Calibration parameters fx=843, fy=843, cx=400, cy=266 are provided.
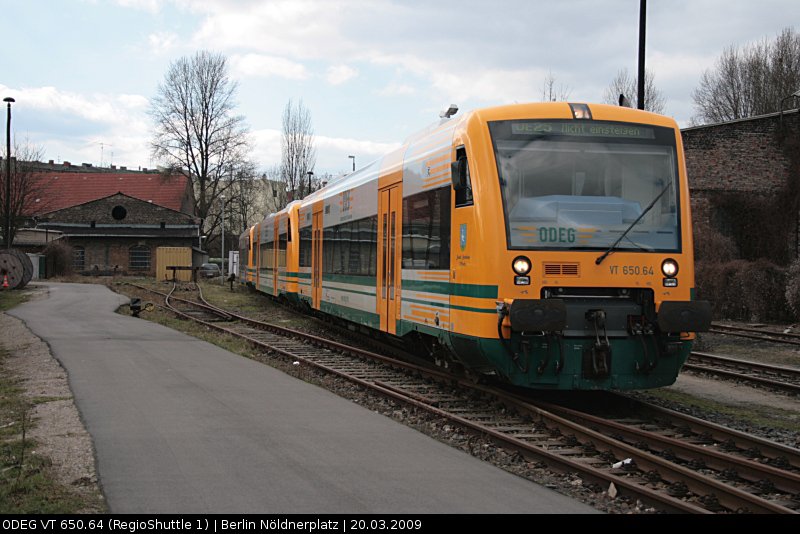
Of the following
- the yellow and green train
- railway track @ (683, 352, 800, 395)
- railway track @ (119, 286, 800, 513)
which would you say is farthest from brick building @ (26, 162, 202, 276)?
the yellow and green train

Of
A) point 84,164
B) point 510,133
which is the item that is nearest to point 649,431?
point 510,133

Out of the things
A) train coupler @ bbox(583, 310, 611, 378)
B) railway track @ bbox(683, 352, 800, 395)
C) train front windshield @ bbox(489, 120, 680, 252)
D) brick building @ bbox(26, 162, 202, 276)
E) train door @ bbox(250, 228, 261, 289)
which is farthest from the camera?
brick building @ bbox(26, 162, 202, 276)

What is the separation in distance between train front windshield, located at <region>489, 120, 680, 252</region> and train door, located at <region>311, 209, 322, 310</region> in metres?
10.6

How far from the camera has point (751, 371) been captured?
45.6 ft

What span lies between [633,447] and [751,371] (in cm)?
724

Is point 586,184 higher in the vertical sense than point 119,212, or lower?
lower

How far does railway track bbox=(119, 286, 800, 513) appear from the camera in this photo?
6.23 m

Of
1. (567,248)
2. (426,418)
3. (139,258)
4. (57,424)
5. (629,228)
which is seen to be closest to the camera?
(57,424)

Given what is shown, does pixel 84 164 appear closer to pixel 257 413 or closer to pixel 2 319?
pixel 2 319

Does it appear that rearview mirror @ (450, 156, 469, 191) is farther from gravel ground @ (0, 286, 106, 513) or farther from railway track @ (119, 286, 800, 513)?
gravel ground @ (0, 286, 106, 513)

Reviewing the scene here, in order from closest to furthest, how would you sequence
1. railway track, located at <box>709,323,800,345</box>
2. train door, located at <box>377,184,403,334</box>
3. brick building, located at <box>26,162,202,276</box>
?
→ train door, located at <box>377,184,403,334</box> < railway track, located at <box>709,323,800,345</box> < brick building, located at <box>26,162,202,276</box>

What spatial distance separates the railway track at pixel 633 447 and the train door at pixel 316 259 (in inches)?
277

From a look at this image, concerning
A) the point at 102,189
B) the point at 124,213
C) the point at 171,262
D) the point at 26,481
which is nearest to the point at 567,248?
the point at 26,481

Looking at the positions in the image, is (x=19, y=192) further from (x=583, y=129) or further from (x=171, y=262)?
→ (x=583, y=129)
